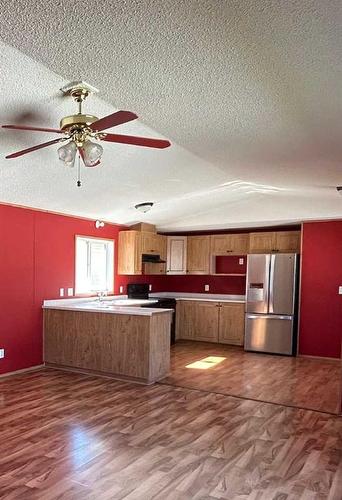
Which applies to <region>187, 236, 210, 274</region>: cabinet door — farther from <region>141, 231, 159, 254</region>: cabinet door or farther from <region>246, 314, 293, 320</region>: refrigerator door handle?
<region>246, 314, 293, 320</region>: refrigerator door handle

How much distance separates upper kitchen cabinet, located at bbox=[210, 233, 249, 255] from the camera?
723 centimetres

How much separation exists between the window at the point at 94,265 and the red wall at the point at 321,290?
130 inches

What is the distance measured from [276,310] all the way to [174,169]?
324 cm

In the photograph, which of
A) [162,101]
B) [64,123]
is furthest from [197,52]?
[64,123]

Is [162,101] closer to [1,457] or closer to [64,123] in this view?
[64,123]

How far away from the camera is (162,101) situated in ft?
8.42

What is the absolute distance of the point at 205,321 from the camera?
7414 millimetres

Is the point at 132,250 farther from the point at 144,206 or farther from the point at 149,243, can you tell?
the point at 144,206

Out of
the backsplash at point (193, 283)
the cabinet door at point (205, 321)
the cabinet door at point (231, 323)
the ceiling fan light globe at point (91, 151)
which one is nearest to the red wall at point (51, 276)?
the backsplash at point (193, 283)

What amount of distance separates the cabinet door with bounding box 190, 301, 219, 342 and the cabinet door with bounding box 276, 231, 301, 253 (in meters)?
1.63

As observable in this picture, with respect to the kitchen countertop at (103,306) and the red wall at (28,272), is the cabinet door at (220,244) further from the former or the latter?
the red wall at (28,272)

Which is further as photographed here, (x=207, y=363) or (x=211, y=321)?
(x=211, y=321)

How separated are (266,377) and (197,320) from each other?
262 centimetres

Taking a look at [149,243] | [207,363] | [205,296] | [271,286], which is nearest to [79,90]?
[207,363]
